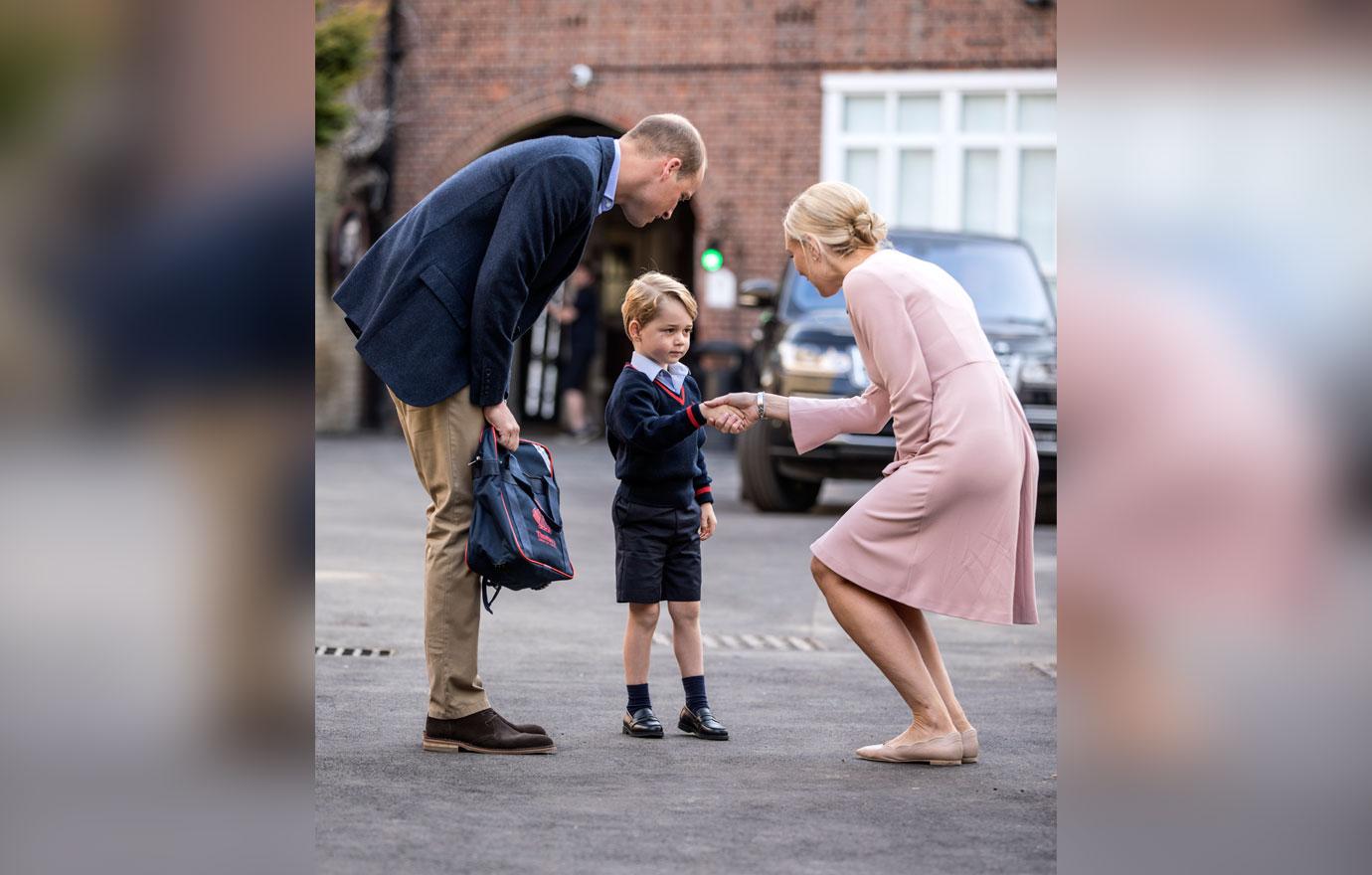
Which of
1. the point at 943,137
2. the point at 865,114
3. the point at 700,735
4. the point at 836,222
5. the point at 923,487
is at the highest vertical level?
the point at 865,114

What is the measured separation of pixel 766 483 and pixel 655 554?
7209mm

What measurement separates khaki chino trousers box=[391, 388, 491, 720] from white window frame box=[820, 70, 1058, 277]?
1646 cm

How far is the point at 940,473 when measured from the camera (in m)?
4.75

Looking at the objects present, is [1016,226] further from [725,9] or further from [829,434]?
[829,434]

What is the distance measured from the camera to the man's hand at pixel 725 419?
5.05 m

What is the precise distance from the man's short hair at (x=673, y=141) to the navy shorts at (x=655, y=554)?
Result: 995 mm

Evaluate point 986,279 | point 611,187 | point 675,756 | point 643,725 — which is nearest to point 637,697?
point 643,725

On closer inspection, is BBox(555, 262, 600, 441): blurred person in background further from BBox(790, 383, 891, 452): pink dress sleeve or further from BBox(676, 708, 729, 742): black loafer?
BBox(790, 383, 891, 452): pink dress sleeve

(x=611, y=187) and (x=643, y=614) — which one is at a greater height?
(x=611, y=187)

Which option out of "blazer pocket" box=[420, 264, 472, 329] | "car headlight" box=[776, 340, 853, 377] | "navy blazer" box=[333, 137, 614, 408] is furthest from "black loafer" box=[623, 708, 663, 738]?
"car headlight" box=[776, 340, 853, 377]

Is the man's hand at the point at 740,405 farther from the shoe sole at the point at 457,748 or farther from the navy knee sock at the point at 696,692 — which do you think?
the shoe sole at the point at 457,748

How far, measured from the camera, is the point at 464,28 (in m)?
21.8
